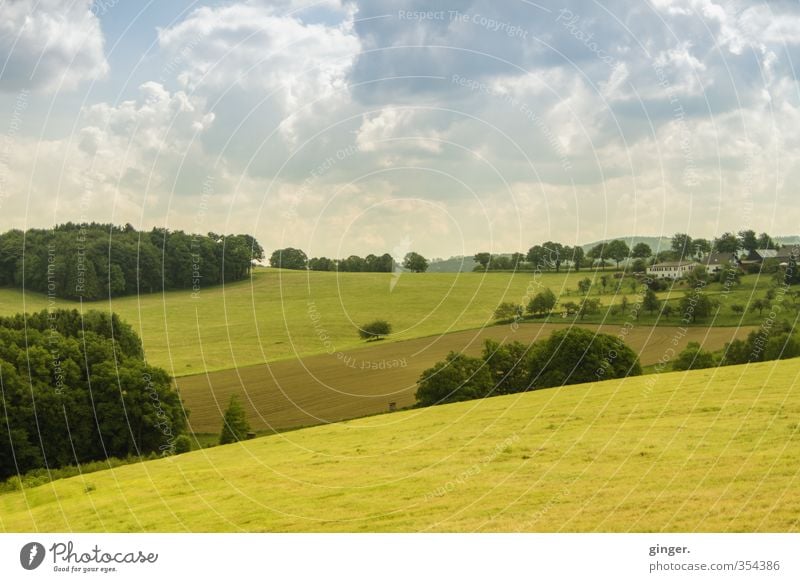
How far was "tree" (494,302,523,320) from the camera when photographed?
4144 centimetres

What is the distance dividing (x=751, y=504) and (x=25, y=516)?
21.8 metres

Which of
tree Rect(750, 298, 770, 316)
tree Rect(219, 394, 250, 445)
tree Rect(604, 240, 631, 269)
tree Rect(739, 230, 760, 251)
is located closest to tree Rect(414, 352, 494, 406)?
tree Rect(219, 394, 250, 445)

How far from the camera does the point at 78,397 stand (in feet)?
126

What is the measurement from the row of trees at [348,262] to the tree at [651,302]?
1437 centimetres

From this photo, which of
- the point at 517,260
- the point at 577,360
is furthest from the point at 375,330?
the point at 577,360

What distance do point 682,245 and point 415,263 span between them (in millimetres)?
15341

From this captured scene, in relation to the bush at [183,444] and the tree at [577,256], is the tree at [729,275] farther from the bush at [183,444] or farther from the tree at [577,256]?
the bush at [183,444]

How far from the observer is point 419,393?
38312 millimetres

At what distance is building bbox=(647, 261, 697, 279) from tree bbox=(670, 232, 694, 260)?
44 centimetres

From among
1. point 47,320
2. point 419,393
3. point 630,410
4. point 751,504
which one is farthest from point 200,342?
point 751,504

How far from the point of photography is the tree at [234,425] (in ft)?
120

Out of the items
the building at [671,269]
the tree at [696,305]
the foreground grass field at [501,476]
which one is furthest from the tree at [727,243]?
the foreground grass field at [501,476]

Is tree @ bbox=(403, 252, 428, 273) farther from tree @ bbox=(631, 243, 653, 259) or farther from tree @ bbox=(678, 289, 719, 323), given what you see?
tree @ bbox=(678, 289, 719, 323)
